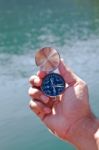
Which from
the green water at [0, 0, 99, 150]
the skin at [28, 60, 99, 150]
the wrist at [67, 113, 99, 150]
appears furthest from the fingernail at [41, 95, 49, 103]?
the green water at [0, 0, 99, 150]

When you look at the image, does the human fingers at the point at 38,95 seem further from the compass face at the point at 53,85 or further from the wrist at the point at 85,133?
the wrist at the point at 85,133

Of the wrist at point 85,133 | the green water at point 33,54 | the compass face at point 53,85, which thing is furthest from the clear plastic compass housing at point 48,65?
the green water at point 33,54

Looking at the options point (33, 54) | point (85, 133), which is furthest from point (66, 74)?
point (33, 54)

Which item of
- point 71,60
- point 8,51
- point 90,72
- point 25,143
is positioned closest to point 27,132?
point 25,143

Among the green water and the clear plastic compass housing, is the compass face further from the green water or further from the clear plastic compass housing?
the green water

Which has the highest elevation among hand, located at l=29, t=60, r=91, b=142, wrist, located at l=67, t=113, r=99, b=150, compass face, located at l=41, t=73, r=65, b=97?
compass face, located at l=41, t=73, r=65, b=97

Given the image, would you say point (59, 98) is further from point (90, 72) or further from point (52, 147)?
point (90, 72)
